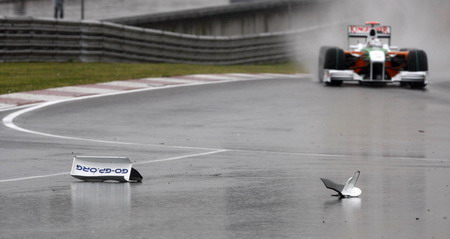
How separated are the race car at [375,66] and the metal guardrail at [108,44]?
658 cm

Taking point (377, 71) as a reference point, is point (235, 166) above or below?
below

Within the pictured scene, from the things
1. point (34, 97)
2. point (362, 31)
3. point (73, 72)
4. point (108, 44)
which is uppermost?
point (362, 31)

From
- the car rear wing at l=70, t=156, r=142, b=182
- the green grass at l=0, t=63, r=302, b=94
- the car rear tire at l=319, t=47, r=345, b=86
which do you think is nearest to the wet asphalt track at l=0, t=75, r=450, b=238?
the car rear wing at l=70, t=156, r=142, b=182

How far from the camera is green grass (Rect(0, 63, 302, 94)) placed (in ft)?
69.7

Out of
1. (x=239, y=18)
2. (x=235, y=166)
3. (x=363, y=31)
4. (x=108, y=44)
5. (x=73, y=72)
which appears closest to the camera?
(x=235, y=166)

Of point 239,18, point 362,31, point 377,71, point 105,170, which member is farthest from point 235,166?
point 239,18

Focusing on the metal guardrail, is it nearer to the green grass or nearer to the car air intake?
the green grass

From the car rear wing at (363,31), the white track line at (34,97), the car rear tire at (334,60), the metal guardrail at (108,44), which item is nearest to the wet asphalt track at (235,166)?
the white track line at (34,97)

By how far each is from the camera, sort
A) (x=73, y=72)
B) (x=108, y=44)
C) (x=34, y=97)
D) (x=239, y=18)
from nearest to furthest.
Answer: (x=34, y=97) → (x=73, y=72) → (x=108, y=44) → (x=239, y=18)

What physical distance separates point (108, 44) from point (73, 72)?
3.90m

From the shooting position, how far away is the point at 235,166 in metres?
11.1

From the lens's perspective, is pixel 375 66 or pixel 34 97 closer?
pixel 34 97

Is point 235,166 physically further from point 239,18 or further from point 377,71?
point 239,18

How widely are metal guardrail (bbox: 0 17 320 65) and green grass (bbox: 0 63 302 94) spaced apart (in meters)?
0.58
